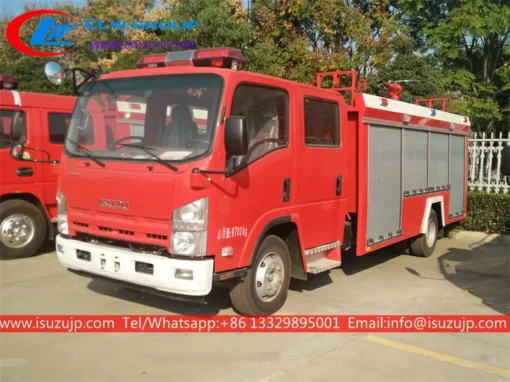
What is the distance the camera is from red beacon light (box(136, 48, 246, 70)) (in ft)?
15.9

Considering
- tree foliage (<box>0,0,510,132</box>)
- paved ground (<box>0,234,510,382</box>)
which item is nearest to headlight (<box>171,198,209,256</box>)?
paved ground (<box>0,234,510,382</box>)

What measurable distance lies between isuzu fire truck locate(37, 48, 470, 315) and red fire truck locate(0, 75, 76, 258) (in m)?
2.75

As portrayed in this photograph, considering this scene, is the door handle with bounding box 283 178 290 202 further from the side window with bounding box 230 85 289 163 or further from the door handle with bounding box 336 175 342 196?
the door handle with bounding box 336 175 342 196

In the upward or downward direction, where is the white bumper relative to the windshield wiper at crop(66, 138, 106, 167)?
downward

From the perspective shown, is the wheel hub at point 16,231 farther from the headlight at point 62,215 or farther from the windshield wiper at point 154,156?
the windshield wiper at point 154,156

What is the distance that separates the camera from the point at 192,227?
4332 millimetres

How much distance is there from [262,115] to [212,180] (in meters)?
1.03

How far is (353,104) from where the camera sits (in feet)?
20.8

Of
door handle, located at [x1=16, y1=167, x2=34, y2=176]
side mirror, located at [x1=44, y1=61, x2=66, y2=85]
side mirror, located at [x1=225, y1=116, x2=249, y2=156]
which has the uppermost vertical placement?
side mirror, located at [x1=44, y1=61, x2=66, y2=85]

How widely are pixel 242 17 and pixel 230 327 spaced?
39.3 feet

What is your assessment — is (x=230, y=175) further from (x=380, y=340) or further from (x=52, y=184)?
(x=52, y=184)

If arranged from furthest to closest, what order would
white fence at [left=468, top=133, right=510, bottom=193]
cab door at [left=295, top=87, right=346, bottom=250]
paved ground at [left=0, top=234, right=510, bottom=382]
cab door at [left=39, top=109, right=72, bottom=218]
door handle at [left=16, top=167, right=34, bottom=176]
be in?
white fence at [left=468, top=133, right=510, bottom=193], cab door at [left=39, top=109, right=72, bottom=218], door handle at [left=16, top=167, right=34, bottom=176], cab door at [left=295, top=87, right=346, bottom=250], paved ground at [left=0, top=234, right=510, bottom=382]

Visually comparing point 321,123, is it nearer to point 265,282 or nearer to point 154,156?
point 265,282

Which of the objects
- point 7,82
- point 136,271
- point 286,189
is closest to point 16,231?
point 7,82
